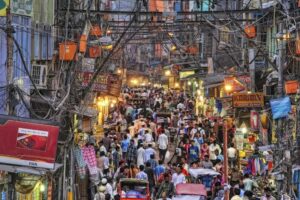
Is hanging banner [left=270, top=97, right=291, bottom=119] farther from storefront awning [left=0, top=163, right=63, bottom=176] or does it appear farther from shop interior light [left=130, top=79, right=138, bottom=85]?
shop interior light [left=130, top=79, right=138, bottom=85]

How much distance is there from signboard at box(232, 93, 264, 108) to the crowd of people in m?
1.72

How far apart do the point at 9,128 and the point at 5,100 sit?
4.96 ft

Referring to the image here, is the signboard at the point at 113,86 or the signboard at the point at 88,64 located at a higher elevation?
the signboard at the point at 88,64

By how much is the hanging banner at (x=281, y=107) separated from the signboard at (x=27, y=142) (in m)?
7.59

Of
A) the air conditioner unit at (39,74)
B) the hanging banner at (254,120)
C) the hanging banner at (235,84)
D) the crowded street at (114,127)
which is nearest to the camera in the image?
the crowded street at (114,127)

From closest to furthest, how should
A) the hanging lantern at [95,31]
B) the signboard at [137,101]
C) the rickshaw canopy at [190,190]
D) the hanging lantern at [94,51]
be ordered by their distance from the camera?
the rickshaw canopy at [190,190], the hanging lantern at [95,31], the hanging lantern at [94,51], the signboard at [137,101]

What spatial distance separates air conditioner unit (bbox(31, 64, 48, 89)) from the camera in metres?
19.1

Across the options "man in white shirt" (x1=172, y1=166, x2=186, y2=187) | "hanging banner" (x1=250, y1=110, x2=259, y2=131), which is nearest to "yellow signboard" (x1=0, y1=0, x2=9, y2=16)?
"man in white shirt" (x1=172, y1=166, x2=186, y2=187)

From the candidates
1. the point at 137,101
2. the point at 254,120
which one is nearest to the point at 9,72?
the point at 254,120

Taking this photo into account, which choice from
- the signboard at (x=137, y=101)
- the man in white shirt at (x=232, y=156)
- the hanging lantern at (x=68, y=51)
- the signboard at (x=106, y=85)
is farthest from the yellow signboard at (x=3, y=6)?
the signboard at (x=137, y=101)

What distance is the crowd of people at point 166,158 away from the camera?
19.8 meters

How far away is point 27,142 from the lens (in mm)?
14328

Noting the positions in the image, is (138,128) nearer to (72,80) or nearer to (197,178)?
(197,178)

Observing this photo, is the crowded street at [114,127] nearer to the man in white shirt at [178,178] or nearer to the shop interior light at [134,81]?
the man in white shirt at [178,178]
